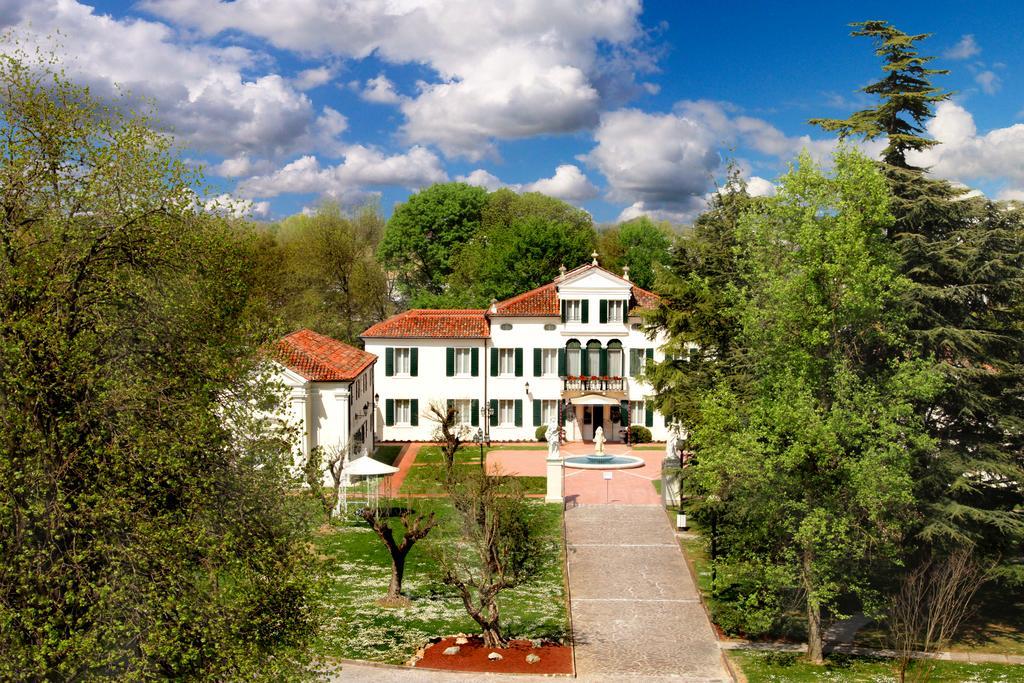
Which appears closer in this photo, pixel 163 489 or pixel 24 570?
pixel 24 570

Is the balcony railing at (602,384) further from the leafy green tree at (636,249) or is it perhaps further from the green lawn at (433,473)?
the leafy green tree at (636,249)


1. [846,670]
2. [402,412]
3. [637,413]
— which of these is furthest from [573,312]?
[846,670]

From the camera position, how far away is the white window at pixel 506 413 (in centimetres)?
4531

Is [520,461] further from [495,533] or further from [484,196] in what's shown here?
[484,196]

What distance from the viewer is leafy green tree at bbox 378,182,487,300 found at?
6850 cm

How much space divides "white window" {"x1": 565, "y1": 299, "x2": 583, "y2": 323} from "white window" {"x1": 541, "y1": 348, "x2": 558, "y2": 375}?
1830 millimetres

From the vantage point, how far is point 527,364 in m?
45.1

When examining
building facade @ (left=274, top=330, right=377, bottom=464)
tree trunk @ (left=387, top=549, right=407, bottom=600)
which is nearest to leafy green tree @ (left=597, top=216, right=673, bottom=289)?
building facade @ (left=274, top=330, right=377, bottom=464)

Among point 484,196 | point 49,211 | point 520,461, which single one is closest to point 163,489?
point 49,211

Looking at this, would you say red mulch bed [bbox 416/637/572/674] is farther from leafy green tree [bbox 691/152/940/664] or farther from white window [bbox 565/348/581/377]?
white window [bbox 565/348/581/377]

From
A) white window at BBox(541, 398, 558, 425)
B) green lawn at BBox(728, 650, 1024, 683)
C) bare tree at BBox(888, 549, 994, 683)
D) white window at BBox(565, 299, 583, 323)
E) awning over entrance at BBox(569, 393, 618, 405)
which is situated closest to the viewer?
bare tree at BBox(888, 549, 994, 683)

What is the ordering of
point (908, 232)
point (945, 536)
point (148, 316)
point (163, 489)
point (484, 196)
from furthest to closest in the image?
1. point (484, 196)
2. point (908, 232)
3. point (945, 536)
4. point (148, 316)
5. point (163, 489)

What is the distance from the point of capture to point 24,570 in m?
10.4

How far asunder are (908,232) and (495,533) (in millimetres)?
11996
